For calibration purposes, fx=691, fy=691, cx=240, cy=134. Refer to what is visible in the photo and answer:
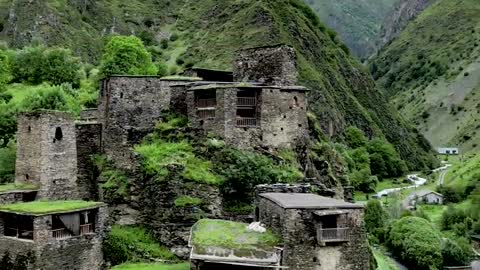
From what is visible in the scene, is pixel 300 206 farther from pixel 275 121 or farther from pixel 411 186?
pixel 411 186

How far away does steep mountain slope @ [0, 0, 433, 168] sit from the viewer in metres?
126

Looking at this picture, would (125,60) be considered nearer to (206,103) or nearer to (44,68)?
(44,68)

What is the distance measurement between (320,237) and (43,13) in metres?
115

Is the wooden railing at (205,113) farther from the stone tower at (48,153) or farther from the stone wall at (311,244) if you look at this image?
the stone wall at (311,244)

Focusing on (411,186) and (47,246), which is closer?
(47,246)

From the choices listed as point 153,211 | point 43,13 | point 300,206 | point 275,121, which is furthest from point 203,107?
point 43,13

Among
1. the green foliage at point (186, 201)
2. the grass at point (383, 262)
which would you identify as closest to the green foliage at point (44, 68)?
the green foliage at point (186, 201)

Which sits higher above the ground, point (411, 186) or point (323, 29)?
point (323, 29)

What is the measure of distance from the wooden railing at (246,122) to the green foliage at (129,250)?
804 centimetres

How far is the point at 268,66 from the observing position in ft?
138

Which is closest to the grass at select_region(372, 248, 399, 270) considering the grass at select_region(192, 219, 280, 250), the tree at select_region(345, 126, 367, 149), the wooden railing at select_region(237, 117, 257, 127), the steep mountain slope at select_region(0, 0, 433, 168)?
the wooden railing at select_region(237, 117, 257, 127)

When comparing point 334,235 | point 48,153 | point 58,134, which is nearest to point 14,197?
point 48,153

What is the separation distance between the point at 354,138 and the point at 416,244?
226 feet

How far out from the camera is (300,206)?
29.3 m
